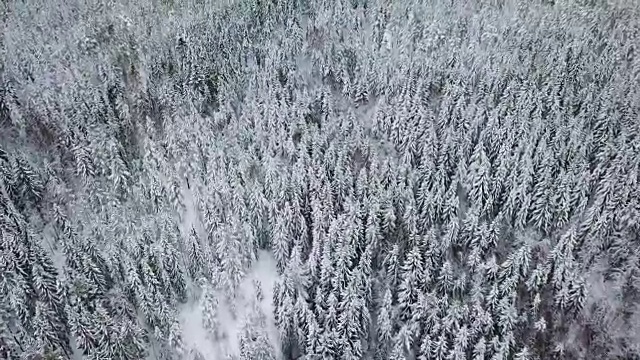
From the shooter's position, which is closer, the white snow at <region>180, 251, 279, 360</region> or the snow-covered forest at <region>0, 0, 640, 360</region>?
the snow-covered forest at <region>0, 0, 640, 360</region>

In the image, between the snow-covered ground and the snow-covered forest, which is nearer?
the snow-covered forest

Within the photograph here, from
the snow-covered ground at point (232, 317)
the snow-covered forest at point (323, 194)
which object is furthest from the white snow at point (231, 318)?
the snow-covered forest at point (323, 194)

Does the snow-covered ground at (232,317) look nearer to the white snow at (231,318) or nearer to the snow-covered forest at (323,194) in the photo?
the white snow at (231,318)

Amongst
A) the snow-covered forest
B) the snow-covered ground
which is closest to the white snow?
the snow-covered ground

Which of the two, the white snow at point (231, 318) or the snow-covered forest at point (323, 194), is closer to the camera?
the snow-covered forest at point (323, 194)

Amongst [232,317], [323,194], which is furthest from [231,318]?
[323,194]

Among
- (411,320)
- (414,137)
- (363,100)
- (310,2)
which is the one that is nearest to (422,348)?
(411,320)

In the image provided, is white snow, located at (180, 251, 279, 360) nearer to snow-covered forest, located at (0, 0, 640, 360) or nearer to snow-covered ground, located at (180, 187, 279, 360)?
snow-covered ground, located at (180, 187, 279, 360)

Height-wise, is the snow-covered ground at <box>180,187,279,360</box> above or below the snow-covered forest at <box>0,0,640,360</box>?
below

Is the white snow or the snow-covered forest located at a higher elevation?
the snow-covered forest
